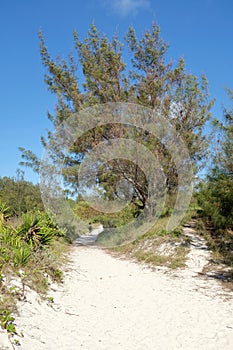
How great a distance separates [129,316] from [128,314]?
99mm

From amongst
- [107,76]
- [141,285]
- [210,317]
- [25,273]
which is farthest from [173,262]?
[107,76]

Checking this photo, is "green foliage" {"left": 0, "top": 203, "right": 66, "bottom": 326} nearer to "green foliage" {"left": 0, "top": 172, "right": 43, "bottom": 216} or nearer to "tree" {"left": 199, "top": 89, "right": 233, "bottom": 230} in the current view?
"tree" {"left": 199, "top": 89, "right": 233, "bottom": 230}

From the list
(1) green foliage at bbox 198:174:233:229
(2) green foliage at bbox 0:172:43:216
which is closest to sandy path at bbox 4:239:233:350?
(1) green foliage at bbox 198:174:233:229

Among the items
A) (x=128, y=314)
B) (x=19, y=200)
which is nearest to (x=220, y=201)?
(x=128, y=314)

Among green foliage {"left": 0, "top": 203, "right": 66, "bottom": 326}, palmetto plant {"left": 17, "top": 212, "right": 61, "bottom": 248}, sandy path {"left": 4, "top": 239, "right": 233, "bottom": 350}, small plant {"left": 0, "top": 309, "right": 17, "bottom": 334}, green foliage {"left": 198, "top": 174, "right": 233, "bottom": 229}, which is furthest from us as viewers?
green foliage {"left": 198, "top": 174, "right": 233, "bottom": 229}

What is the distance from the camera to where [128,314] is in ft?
17.1

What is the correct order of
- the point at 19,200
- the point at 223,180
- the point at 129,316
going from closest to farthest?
the point at 129,316 → the point at 223,180 → the point at 19,200

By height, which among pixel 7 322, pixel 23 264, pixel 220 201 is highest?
pixel 220 201

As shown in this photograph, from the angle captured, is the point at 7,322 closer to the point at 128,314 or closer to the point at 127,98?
the point at 128,314

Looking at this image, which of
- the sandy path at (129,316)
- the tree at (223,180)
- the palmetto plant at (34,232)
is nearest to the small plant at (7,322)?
the sandy path at (129,316)

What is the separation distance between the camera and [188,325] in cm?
465

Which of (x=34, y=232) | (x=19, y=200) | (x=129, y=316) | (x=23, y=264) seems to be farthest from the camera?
(x=19, y=200)

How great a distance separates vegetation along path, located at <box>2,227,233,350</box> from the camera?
3.95m

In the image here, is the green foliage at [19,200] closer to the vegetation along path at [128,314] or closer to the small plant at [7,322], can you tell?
the vegetation along path at [128,314]
